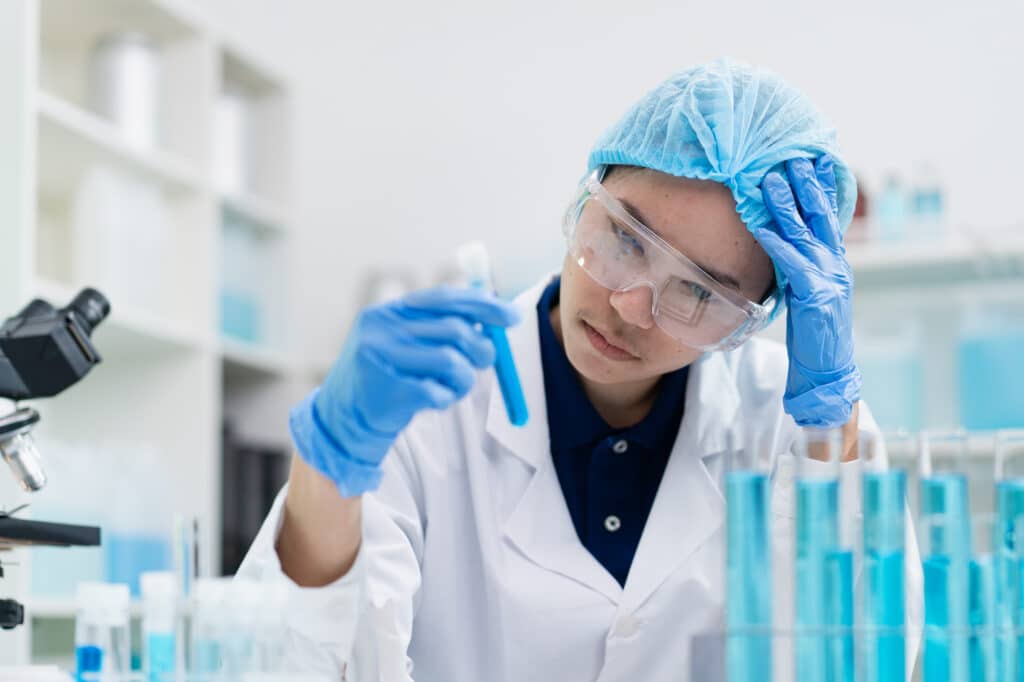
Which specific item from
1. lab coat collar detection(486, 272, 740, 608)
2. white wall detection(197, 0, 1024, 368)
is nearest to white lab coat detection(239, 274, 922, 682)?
lab coat collar detection(486, 272, 740, 608)

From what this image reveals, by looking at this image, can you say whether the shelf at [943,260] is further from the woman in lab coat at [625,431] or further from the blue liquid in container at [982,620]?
the blue liquid in container at [982,620]

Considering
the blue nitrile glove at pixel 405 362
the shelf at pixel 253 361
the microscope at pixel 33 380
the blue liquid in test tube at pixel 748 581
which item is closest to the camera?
the blue liquid in test tube at pixel 748 581

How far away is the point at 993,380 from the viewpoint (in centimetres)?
266

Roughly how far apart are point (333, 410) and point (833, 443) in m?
0.40

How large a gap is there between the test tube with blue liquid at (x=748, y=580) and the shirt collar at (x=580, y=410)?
61cm

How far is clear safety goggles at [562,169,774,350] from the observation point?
1.30 metres

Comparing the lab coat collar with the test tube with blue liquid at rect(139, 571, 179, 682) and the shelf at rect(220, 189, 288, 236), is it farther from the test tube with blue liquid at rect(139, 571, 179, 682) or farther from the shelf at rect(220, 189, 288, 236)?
the shelf at rect(220, 189, 288, 236)

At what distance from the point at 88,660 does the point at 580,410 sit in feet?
2.18

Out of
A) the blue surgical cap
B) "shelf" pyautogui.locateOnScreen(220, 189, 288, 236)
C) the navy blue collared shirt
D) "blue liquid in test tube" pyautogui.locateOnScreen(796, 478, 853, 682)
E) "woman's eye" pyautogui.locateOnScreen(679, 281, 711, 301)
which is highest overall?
"shelf" pyautogui.locateOnScreen(220, 189, 288, 236)

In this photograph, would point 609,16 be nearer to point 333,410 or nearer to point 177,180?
point 177,180

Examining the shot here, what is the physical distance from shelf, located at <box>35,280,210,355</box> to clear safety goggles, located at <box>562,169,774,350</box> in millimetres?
1441

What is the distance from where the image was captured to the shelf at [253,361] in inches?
124

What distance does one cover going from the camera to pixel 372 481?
43.4 inches

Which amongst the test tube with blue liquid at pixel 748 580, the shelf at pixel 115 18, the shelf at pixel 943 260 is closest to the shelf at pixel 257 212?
the shelf at pixel 115 18
